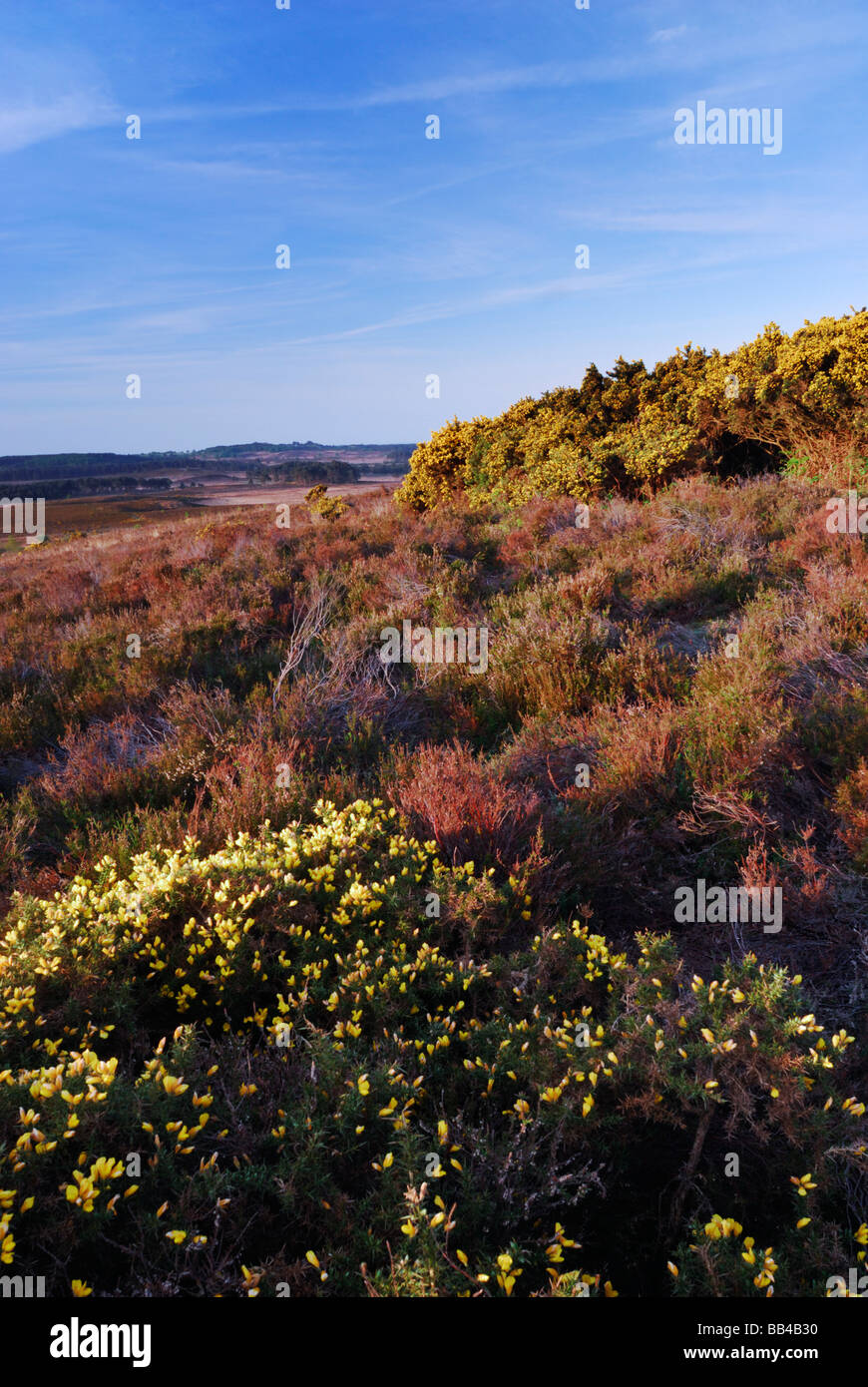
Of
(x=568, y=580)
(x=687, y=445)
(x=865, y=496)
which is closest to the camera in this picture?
(x=568, y=580)

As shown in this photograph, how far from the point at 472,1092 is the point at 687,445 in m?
12.5

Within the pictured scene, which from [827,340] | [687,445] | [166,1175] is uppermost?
[827,340]

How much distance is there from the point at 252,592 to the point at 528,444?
834cm

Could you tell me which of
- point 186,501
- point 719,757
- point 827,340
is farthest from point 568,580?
point 186,501

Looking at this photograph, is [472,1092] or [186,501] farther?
[186,501]

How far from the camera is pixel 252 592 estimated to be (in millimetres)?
9367

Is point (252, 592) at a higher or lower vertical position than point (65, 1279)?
higher

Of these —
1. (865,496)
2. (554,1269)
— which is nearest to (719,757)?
(554,1269)

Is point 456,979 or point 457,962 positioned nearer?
point 456,979

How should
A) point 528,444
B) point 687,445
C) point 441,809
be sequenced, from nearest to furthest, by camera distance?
point 441,809 < point 687,445 < point 528,444

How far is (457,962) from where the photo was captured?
2957 mm

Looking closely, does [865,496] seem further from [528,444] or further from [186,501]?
[186,501]

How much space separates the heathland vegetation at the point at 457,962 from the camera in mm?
1943

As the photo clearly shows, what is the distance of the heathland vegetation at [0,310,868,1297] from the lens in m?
1.94
